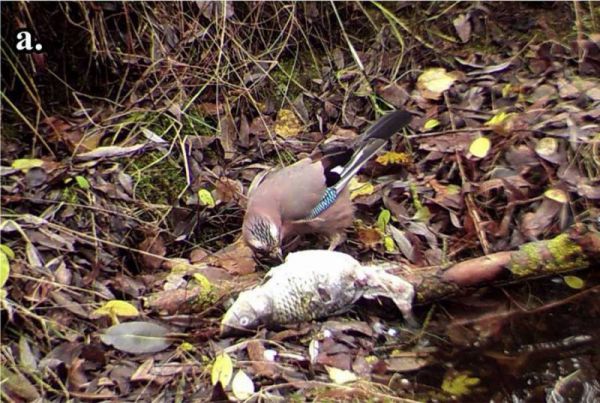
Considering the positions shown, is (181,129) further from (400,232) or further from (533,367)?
(533,367)

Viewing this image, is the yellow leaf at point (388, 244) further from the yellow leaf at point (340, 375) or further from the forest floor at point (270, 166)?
the yellow leaf at point (340, 375)

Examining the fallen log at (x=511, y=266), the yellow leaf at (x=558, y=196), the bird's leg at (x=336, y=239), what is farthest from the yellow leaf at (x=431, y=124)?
the fallen log at (x=511, y=266)

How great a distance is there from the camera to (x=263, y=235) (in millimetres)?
3850

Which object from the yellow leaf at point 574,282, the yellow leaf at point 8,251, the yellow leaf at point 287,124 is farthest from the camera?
the yellow leaf at point 287,124

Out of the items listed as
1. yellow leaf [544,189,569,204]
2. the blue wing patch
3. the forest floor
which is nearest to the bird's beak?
the forest floor

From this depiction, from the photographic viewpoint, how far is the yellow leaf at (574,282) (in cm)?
382

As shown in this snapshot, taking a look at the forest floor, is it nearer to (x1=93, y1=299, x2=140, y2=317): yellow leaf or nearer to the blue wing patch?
(x1=93, y1=299, x2=140, y2=317): yellow leaf

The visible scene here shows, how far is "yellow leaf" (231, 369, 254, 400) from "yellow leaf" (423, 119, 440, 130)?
1745 mm

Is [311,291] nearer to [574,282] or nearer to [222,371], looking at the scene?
[222,371]

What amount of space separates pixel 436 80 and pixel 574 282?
1453mm

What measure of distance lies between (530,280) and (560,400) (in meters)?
0.58

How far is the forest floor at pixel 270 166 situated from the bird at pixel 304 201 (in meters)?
0.12

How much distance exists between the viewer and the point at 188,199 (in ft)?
14.0

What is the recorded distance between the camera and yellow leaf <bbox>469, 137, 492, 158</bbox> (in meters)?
4.32
